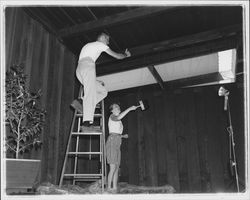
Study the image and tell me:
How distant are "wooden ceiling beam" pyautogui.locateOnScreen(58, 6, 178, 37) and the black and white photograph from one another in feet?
0.05

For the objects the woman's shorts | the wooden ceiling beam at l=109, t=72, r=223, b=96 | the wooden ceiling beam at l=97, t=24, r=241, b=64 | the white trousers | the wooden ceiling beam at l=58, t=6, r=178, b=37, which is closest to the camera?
the white trousers

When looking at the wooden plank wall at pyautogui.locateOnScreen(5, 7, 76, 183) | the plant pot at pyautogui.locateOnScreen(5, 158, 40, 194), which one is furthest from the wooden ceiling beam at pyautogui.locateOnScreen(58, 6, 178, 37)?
the plant pot at pyautogui.locateOnScreen(5, 158, 40, 194)

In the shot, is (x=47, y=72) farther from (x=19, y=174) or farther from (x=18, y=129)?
(x=19, y=174)

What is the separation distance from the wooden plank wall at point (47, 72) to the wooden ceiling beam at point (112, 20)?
1.18 feet

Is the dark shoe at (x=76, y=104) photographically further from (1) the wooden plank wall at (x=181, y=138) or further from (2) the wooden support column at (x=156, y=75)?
(1) the wooden plank wall at (x=181, y=138)

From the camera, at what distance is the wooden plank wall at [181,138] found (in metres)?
6.79

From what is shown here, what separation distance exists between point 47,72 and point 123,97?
11.2 feet

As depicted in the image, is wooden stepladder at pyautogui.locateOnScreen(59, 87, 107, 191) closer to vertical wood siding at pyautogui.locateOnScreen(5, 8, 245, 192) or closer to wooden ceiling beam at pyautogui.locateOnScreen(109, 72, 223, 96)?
vertical wood siding at pyautogui.locateOnScreen(5, 8, 245, 192)

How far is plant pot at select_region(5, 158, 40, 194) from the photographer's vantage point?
8.17 feet

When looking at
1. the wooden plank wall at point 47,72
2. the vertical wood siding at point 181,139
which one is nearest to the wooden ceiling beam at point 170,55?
the vertical wood siding at point 181,139

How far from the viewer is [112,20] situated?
4.29 meters

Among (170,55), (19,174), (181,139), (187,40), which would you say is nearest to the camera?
(19,174)

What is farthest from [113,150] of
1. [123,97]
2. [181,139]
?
[123,97]

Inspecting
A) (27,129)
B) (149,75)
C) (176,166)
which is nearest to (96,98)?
(27,129)
